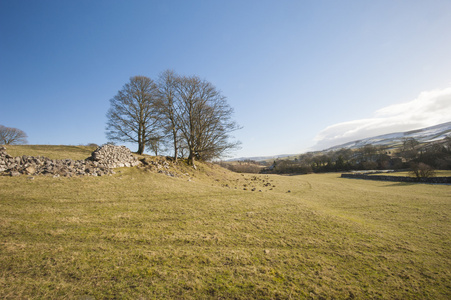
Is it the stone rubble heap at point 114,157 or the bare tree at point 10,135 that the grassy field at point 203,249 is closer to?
the stone rubble heap at point 114,157

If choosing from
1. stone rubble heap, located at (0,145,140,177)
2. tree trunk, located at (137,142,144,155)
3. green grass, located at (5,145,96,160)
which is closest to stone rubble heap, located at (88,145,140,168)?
stone rubble heap, located at (0,145,140,177)

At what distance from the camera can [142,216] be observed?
6590 mm

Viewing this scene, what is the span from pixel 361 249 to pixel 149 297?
5568 millimetres

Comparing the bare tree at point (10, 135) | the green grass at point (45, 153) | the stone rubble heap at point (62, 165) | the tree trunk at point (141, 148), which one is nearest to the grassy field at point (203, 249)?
the stone rubble heap at point (62, 165)

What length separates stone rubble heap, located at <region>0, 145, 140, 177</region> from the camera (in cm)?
949

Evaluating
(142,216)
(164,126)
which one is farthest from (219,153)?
(142,216)

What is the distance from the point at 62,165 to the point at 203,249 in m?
11.6

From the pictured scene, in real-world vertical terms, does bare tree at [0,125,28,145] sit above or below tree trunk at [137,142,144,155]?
above

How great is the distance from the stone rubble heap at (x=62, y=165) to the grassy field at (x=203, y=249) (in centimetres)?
125

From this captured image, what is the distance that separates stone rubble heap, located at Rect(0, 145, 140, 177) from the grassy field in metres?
1.25

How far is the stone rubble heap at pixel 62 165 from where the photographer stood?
949cm

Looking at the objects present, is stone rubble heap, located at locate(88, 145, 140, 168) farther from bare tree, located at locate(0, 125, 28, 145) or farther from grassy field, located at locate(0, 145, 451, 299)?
bare tree, located at locate(0, 125, 28, 145)

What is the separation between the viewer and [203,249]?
4.61m

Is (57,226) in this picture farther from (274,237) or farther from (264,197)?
(264,197)
